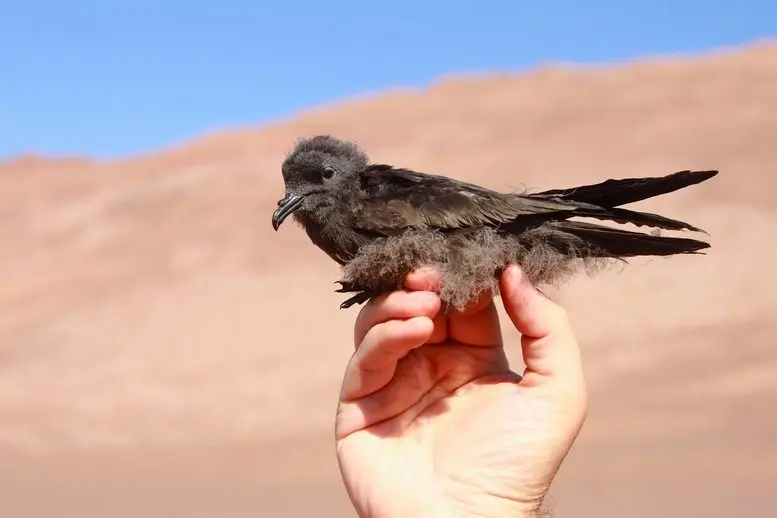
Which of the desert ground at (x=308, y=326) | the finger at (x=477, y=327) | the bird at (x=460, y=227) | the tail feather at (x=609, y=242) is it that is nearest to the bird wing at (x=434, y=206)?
the bird at (x=460, y=227)

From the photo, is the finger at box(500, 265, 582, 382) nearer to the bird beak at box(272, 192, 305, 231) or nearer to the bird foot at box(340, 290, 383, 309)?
the bird foot at box(340, 290, 383, 309)

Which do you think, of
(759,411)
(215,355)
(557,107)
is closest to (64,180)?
(557,107)

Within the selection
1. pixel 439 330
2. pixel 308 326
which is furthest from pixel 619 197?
pixel 308 326

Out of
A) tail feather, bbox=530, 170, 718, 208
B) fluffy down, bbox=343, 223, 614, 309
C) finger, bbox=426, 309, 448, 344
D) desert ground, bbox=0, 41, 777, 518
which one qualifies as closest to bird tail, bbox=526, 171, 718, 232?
tail feather, bbox=530, 170, 718, 208

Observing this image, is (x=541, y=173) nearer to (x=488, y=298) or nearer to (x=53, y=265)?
(x=53, y=265)

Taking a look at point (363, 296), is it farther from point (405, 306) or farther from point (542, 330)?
point (542, 330)

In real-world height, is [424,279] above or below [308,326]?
below
